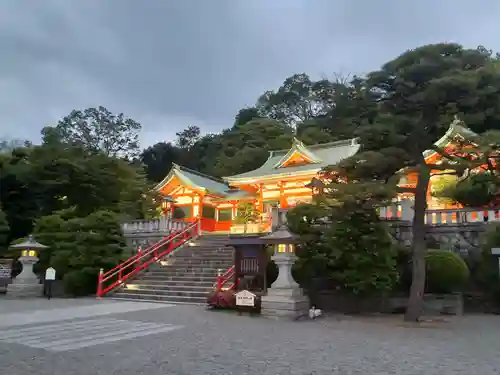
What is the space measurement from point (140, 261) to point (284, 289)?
8.85 m

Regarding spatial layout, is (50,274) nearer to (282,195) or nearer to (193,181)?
(282,195)

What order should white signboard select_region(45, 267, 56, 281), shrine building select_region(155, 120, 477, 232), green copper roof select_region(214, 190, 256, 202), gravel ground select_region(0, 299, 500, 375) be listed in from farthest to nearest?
green copper roof select_region(214, 190, 256, 202) < shrine building select_region(155, 120, 477, 232) < white signboard select_region(45, 267, 56, 281) < gravel ground select_region(0, 299, 500, 375)

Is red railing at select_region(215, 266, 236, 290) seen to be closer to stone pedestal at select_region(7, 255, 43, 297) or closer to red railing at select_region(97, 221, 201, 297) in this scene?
red railing at select_region(97, 221, 201, 297)

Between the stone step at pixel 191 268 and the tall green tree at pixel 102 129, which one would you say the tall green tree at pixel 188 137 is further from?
the stone step at pixel 191 268

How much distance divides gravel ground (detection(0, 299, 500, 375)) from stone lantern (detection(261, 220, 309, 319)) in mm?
529

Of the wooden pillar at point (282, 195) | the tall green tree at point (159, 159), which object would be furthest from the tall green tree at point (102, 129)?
the wooden pillar at point (282, 195)

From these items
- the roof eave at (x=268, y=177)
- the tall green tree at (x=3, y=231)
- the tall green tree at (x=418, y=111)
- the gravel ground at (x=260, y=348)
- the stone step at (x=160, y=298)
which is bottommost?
the gravel ground at (x=260, y=348)

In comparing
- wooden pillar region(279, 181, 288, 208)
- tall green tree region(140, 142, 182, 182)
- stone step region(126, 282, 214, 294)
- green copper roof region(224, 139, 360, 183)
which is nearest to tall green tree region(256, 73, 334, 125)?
tall green tree region(140, 142, 182, 182)

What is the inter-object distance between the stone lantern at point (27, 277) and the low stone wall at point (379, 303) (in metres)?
11.0

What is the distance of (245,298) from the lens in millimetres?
11859

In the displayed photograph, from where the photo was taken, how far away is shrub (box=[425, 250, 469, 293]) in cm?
1224

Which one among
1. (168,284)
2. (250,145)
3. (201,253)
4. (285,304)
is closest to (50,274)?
(168,284)

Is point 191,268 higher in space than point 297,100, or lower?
lower

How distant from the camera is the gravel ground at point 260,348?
5930 mm
